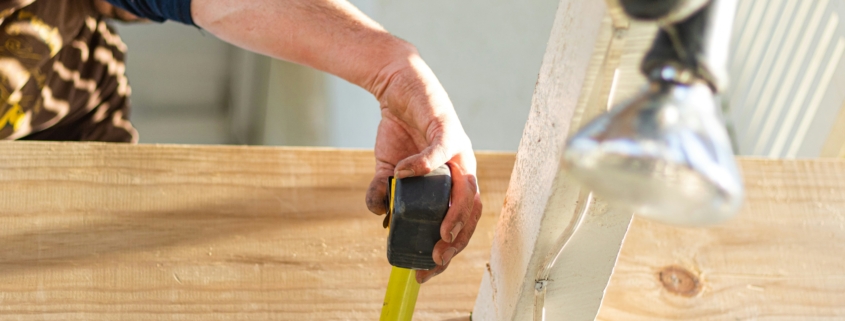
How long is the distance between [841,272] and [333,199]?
1.51 feet

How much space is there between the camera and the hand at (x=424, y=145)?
18.2 inches

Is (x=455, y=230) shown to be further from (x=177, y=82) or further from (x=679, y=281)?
(x=177, y=82)

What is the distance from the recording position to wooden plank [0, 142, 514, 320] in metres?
0.51

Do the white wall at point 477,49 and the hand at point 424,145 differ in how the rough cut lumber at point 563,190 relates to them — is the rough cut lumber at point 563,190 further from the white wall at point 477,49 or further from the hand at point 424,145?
the white wall at point 477,49

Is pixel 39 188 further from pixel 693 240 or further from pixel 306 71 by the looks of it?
pixel 306 71

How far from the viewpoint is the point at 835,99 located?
1152 mm

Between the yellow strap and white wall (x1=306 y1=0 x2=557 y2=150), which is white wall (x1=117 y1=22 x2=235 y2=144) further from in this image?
the yellow strap

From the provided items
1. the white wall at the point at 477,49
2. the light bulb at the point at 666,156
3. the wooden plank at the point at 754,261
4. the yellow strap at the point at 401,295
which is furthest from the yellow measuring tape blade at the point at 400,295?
the white wall at the point at 477,49

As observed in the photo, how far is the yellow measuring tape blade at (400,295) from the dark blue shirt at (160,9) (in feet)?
1.21

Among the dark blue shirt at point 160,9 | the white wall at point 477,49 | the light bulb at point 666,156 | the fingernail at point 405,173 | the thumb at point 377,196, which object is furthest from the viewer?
the white wall at point 477,49

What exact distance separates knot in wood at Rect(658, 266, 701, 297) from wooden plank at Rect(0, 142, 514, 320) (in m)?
0.16

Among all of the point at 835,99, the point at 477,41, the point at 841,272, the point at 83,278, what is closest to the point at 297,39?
the point at 83,278

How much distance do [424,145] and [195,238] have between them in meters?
0.21

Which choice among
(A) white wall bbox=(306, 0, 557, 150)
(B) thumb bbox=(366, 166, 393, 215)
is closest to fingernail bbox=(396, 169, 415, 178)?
(B) thumb bbox=(366, 166, 393, 215)
